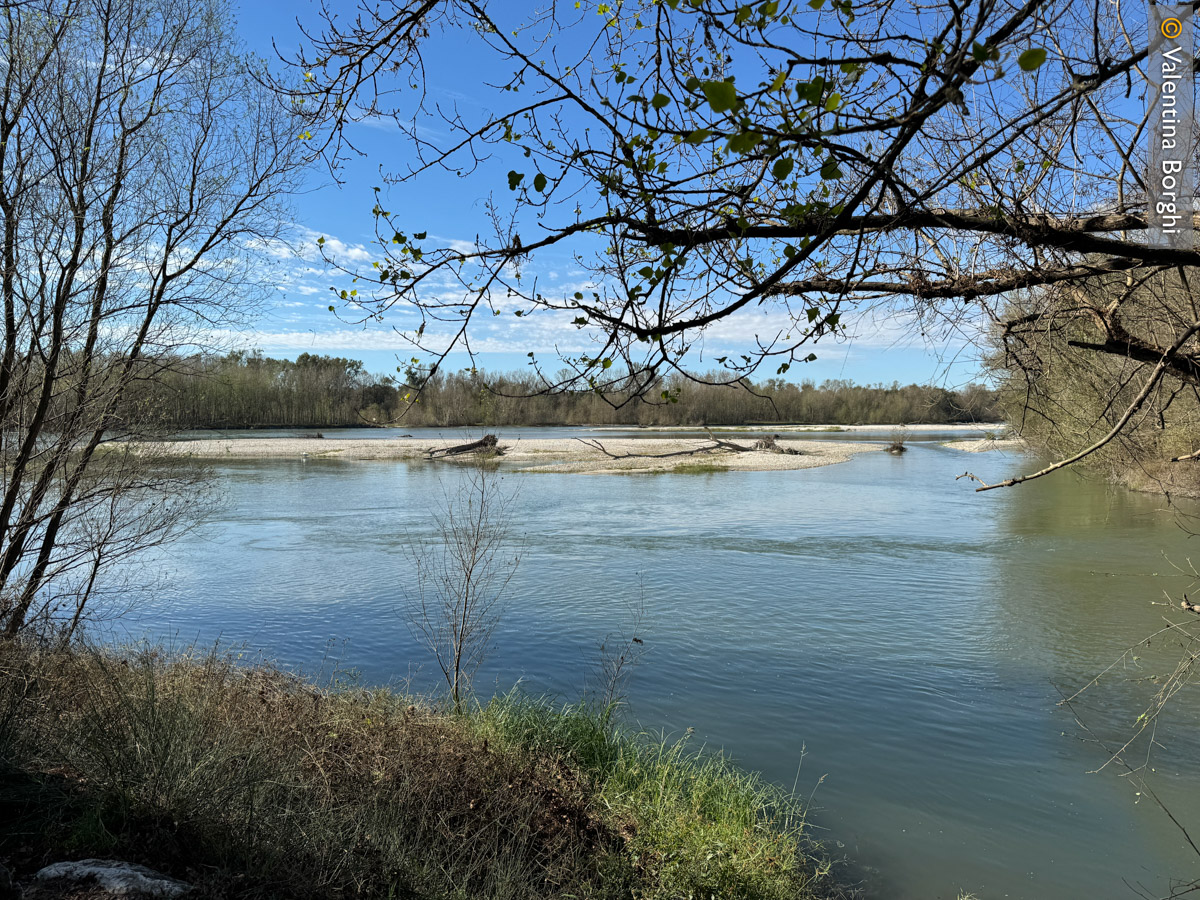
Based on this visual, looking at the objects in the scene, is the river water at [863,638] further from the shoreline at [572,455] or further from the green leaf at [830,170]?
the shoreline at [572,455]

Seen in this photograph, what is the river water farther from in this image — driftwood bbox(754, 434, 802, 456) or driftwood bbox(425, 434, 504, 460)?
driftwood bbox(754, 434, 802, 456)

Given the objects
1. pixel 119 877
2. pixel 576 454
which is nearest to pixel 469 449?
pixel 576 454

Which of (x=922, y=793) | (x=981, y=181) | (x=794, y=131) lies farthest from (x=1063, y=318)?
(x=922, y=793)

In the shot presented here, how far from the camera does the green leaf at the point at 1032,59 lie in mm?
1648

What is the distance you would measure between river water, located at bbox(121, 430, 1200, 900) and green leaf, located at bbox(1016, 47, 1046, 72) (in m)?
5.95

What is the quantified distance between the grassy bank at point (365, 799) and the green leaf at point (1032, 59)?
15.8ft

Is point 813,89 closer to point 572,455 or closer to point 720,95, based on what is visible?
point 720,95

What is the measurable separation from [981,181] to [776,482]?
103ft

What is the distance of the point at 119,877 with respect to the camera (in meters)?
3.76

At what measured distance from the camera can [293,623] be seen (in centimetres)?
1320

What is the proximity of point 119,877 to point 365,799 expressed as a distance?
2.03 metres

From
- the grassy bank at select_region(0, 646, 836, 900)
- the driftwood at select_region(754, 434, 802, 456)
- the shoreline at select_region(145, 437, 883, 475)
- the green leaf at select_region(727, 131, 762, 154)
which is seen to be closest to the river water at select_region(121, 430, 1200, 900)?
the grassy bank at select_region(0, 646, 836, 900)

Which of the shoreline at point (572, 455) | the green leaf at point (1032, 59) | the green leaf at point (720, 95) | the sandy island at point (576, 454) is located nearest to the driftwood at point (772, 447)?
the shoreline at point (572, 455)

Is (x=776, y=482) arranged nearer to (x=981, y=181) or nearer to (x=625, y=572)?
(x=625, y=572)
